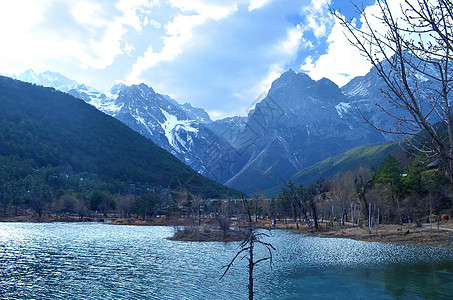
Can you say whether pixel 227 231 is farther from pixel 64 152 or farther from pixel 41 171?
pixel 64 152

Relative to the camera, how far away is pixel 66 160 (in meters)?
164

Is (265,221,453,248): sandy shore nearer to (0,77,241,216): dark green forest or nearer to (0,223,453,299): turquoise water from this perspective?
(0,223,453,299): turquoise water

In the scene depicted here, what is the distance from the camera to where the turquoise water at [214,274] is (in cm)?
1719

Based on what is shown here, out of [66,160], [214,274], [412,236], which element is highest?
[66,160]

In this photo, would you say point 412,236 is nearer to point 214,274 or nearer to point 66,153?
point 214,274

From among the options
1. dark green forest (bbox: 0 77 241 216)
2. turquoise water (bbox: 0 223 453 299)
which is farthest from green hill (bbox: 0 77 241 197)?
turquoise water (bbox: 0 223 453 299)

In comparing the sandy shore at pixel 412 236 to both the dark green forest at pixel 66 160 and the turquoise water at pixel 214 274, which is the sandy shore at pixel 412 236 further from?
the dark green forest at pixel 66 160

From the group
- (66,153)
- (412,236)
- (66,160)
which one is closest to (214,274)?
(412,236)

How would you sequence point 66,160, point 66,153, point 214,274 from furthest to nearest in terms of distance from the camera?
point 66,153 → point 66,160 → point 214,274

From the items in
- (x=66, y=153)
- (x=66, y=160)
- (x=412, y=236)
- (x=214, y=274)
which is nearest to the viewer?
(x=214, y=274)

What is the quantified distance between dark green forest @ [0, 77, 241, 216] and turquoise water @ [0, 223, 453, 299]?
9049 cm

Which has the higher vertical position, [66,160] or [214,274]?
[66,160]

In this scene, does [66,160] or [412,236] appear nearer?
[412,236]

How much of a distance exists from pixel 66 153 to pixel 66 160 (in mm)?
5730
